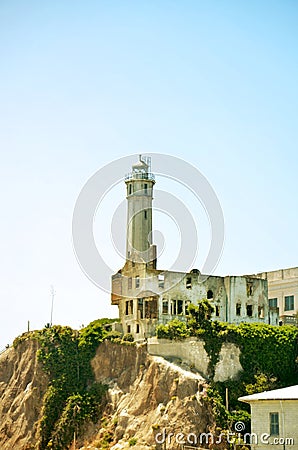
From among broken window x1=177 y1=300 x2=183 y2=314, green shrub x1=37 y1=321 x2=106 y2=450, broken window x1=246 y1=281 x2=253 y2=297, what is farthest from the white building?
broken window x1=246 y1=281 x2=253 y2=297

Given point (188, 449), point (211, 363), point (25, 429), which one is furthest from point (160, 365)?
point (25, 429)

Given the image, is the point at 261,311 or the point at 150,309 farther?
the point at 261,311

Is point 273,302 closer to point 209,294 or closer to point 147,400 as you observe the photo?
point 209,294

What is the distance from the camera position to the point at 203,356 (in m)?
66.6

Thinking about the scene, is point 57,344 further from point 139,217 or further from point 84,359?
point 139,217

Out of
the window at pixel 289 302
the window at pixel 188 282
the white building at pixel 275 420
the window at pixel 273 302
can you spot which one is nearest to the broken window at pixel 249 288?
the window at pixel 188 282

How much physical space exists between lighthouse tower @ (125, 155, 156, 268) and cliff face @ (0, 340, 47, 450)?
1220 centimetres

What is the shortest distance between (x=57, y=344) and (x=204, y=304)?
14.1 metres

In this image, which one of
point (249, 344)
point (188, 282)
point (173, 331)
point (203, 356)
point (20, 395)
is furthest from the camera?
point (20, 395)

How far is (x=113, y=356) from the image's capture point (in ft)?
235

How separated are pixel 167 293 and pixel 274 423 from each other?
22167 millimetres

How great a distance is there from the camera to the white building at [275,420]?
50312mm

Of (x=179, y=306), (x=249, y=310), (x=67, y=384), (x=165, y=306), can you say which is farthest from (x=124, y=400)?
(x=249, y=310)

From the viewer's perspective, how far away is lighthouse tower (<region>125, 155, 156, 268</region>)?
257ft
